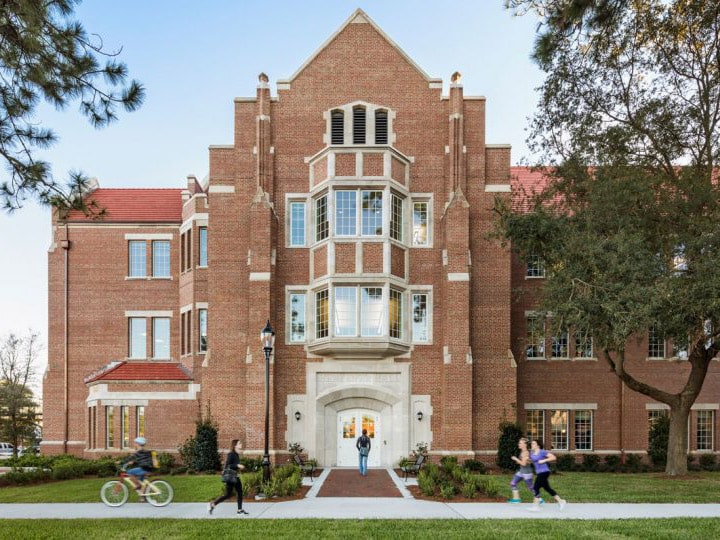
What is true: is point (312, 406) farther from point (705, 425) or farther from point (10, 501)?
point (705, 425)

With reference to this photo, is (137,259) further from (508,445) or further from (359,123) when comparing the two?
(508,445)

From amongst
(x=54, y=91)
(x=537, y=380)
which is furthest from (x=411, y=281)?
(x=54, y=91)

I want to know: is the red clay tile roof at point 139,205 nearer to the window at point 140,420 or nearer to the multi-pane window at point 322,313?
the window at point 140,420

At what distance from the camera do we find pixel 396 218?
29.5 m

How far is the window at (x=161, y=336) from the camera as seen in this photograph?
34.4m

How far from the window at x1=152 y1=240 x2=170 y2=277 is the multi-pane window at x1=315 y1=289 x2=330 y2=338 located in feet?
30.2

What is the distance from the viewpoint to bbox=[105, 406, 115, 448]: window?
30938mm

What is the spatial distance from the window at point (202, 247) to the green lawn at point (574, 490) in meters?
10.2

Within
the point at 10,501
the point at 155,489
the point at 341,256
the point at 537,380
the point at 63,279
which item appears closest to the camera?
the point at 155,489

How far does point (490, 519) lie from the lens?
1521 centimetres

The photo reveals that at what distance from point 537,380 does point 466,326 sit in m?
5.86

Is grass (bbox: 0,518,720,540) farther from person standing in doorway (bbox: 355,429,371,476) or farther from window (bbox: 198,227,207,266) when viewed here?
window (bbox: 198,227,207,266)

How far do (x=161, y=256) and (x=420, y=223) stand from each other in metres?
12.6

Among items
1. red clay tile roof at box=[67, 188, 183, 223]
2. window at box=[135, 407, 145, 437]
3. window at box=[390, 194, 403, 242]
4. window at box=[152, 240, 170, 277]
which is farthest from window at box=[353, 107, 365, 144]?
window at box=[135, 407, 145, 437]
